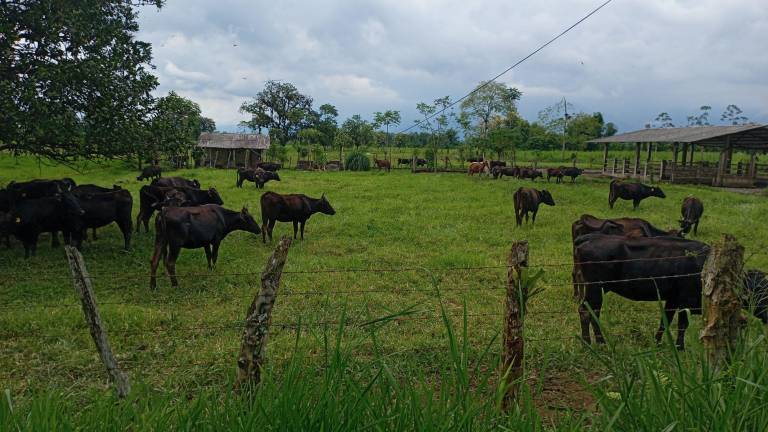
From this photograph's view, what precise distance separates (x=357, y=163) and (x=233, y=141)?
11.4m

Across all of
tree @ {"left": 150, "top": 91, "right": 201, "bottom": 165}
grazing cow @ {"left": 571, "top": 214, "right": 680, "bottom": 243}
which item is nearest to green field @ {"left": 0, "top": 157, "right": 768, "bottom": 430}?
grazing cow @ {"left": 571, "top": 214, "right": 680, "bottom": 243}

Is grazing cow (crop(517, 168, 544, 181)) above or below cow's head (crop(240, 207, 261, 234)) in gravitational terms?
above

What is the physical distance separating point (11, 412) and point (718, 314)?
3.77 metres

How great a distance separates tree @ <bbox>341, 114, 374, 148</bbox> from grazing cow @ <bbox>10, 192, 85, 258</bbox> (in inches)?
1789

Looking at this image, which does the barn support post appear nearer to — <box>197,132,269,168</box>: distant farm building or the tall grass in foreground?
the tall grass in foreground

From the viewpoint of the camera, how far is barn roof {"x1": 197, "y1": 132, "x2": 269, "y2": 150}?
139ft

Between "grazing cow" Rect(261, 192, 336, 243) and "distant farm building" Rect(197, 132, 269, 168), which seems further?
"distant farm building" Rect(197, 132, 269, 168)

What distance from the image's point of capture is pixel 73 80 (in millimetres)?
10984

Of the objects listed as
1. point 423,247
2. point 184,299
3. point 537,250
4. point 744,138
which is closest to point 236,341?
point 184,299

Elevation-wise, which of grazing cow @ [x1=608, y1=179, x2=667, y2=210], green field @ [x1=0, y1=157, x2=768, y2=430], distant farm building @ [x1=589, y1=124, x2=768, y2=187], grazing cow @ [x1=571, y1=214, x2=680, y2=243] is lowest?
green field @ [x1=0, y1=157, x2=768, y2=430]

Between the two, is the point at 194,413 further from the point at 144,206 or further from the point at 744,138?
the point at 744,138

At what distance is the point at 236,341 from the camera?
6.31 m

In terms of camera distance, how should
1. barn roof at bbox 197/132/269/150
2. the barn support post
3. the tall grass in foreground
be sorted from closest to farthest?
the tall grass in foreground
the barn support post
barn roof at bbox 197/132/269/150

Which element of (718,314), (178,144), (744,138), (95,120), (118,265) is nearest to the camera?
(718,314)
